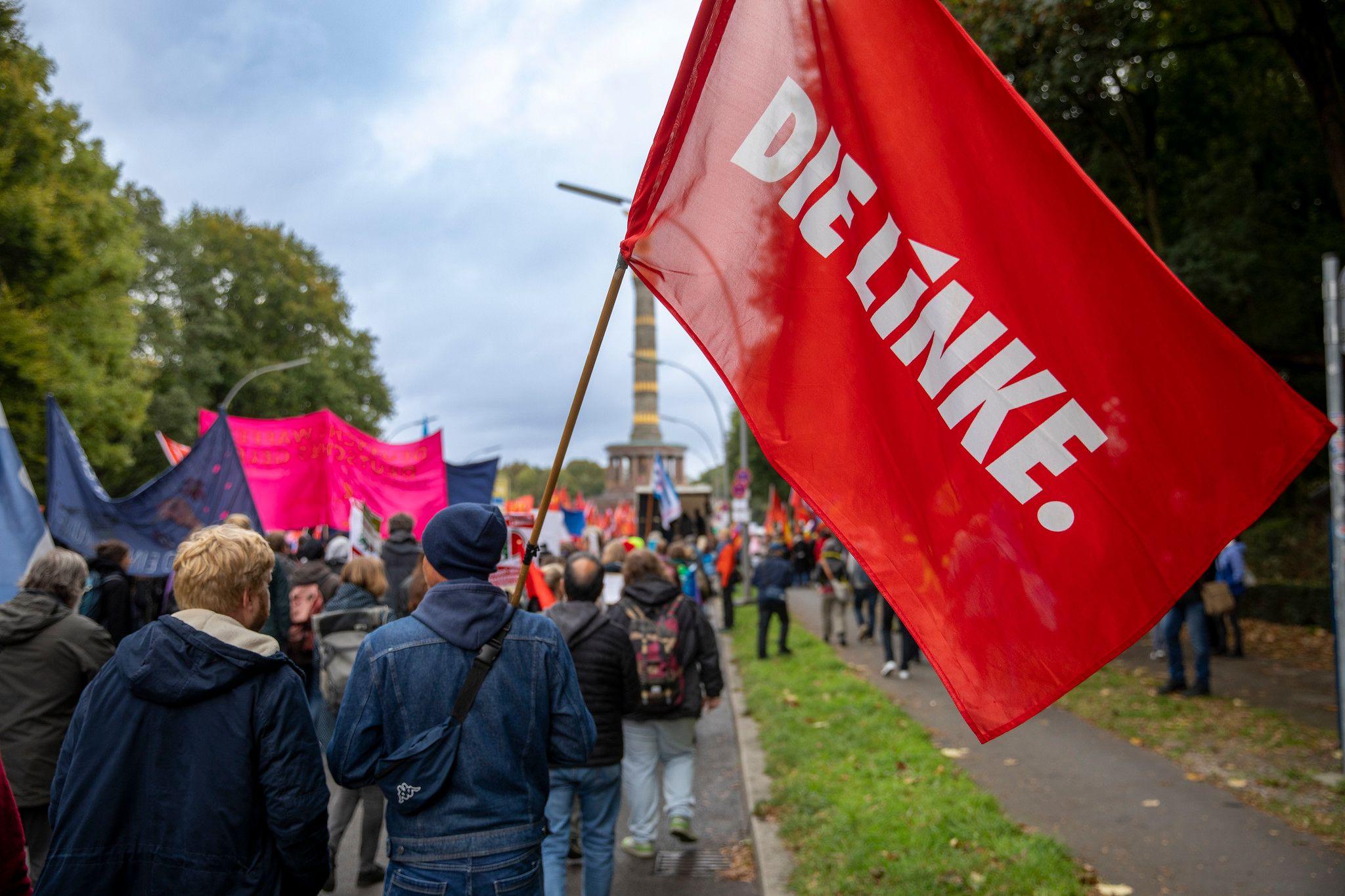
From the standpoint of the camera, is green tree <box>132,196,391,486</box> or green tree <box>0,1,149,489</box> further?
green tree <box>132,196,391,486</box>

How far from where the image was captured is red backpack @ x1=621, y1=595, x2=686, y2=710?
5543 millimetres

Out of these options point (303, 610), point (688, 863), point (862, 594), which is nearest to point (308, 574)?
point (303, 610)

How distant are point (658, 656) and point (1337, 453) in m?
4.69

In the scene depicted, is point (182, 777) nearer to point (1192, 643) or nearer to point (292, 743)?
point (292, 743)

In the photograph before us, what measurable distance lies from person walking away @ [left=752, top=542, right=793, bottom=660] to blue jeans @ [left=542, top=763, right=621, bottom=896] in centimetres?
806

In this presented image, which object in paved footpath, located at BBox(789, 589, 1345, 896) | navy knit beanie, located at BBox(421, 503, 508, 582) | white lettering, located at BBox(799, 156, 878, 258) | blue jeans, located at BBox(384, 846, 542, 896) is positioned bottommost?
paved footpath, located at BBox(789, 589, 1345, 896)

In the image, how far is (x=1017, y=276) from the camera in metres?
2.54

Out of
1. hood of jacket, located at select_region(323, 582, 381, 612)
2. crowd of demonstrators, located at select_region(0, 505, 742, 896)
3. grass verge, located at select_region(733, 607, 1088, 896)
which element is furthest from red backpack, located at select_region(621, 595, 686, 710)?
crowd of demonstrators, located at select_region(0, 505, 742, 896)

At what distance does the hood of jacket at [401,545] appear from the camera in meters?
7.90

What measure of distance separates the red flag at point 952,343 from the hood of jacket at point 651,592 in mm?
3171

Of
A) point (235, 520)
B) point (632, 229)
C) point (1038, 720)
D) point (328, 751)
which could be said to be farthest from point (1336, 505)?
point (235, 520)

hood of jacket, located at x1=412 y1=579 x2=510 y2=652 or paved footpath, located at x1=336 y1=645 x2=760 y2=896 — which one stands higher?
hood of jacket, located at x1=412 y1=579 x2=510 y2=652

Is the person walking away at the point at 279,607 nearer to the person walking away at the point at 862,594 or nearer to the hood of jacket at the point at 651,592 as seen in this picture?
the hood of jacket at the point at 651,592

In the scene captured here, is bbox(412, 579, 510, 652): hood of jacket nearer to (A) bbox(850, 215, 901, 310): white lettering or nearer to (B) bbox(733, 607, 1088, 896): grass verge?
(A) bbox(850, 215, 901, 310): white lettering
